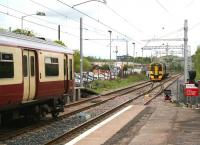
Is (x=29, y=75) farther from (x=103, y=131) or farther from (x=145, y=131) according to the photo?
(x=145, y=131)

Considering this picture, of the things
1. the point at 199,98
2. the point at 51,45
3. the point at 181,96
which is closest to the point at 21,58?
the point at 51,45

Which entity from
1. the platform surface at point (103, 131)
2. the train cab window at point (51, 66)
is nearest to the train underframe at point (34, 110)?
the train cab window at point (51, 66)

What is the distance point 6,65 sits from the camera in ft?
48.4

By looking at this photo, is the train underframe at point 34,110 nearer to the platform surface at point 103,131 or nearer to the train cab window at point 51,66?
the train cab window at point 51,66

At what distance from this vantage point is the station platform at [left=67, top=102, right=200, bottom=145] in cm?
1428

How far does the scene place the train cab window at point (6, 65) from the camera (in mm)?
14438

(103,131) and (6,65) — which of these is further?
(103,131)

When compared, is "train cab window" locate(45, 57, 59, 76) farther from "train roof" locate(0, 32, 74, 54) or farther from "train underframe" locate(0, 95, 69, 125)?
"train underframe" locate(0, 95, 69, 125)

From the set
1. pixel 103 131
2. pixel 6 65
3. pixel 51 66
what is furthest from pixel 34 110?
pixel 6 65

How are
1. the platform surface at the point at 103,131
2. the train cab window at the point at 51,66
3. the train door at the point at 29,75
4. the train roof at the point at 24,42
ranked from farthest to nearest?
the train cab window at the point at 51,66 → the train door at the point at 29,75 → the train roof at the point at 24,42 → the platform surface at the point at 103,131

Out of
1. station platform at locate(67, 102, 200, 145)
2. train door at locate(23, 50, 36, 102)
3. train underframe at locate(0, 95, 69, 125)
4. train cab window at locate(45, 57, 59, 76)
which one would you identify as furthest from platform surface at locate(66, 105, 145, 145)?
train cab window at locate(45, 57, 59, 76)

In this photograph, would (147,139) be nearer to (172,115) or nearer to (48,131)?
(48,131)

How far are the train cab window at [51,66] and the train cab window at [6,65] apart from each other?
3.34 meters

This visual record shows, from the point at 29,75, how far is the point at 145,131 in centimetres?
413
